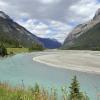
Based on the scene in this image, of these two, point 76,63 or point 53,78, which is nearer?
point 53,78

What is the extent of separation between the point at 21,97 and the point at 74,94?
14.3 feet

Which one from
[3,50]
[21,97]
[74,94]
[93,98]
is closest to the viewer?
[21,97]

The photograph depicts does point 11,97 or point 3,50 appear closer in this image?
point 11,97

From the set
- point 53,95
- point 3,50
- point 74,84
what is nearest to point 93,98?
point 74,84

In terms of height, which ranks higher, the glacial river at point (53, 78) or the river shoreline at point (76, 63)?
the river shoreline at point (76, 63)

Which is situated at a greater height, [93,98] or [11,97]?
[11,97]

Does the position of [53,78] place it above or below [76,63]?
below

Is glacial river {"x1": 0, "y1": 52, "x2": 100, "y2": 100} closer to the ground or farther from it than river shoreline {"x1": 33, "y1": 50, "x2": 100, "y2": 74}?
closer to the ground

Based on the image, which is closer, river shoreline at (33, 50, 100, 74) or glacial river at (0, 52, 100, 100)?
glacial river at (0, 52, 100, 100)

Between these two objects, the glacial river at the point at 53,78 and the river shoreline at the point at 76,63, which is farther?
the river shoreline at the point at 76,63

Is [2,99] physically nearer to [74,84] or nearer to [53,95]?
[53,95]

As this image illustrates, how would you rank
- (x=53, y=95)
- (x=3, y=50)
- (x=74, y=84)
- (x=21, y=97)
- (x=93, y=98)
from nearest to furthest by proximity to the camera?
(x=21, y=97)
(x=53, y=95)
(x=74, y=84)
(x=93, y=98)
(x=3, y=50)

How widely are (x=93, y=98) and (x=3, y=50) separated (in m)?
118

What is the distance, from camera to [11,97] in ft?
35.9
